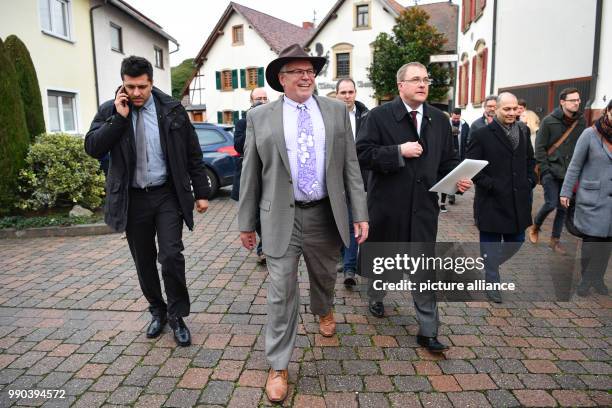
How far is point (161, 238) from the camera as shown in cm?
364

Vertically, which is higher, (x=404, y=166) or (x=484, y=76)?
(x=484, y=76)

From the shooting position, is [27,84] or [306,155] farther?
[27,84]

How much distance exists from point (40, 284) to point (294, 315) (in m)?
3.38

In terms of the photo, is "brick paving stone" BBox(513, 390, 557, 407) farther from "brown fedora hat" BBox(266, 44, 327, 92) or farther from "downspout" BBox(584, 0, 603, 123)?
"downspout" BBox(584, 0, 603, 123)

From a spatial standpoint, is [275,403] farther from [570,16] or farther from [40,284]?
[570,16]

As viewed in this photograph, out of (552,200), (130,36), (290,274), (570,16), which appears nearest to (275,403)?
(290,274)

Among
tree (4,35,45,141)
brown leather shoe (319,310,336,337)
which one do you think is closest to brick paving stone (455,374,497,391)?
brown leather shoe (319,310,336,337)

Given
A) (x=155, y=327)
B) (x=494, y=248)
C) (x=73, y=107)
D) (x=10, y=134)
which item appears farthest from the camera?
(x=73, y=107)

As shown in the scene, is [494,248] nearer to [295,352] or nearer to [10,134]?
[295,352]

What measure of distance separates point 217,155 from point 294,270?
813 centimetres

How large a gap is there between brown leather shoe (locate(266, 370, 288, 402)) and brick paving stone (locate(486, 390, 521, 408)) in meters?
1.22

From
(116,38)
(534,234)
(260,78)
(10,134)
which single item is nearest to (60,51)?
(116,38)

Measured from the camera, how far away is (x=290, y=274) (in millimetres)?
3117

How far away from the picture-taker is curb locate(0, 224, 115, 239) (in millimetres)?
7453
